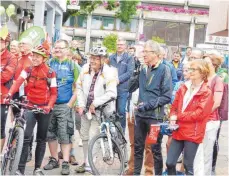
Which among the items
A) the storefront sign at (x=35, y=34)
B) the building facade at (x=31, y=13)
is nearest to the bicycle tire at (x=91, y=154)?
the storefront sign at (x=35, y=34)

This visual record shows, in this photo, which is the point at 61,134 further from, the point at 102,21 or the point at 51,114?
the point at 102,21

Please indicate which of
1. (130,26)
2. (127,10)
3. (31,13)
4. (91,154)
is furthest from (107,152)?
(130,26)

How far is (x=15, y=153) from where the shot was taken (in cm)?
589

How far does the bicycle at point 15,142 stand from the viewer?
19.1 ft

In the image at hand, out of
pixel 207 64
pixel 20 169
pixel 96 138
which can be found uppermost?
pixel 207 64

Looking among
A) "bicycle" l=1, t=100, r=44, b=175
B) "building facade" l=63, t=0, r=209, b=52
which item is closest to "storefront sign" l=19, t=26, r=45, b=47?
"bicycle" l=1, t=100, r=44, b=175

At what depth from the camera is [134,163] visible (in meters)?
6.59

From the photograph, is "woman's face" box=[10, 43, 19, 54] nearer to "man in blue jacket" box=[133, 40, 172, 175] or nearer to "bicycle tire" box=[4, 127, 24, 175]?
"bicycle tire" box=[4, 127, 24, 175]

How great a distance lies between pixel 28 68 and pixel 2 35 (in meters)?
0.55

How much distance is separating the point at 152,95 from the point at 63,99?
1414mm

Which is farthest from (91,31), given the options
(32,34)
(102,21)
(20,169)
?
(20,169)

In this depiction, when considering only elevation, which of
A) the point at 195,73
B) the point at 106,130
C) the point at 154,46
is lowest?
the point at 106,130

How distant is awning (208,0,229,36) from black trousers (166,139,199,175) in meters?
1.44

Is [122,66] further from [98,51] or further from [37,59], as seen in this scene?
[37,59]
